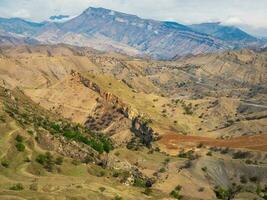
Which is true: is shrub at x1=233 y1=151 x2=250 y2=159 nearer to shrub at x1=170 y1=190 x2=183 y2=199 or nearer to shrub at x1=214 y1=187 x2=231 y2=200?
shrub at x1=214 y1=187 x2=231 y2=200

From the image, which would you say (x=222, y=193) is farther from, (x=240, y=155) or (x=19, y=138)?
(x=19, y=138)

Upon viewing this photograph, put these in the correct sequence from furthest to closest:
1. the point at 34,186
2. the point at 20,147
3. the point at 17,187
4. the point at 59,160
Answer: the point at 59,160 → the point at 20,147 → the point at 34,186 → the point at 17,187

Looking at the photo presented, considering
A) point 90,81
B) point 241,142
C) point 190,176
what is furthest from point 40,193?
point 90,81

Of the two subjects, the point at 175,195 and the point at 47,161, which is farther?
the point at 175,195

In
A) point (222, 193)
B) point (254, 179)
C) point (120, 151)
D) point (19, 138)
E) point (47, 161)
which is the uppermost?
point (19, 138)

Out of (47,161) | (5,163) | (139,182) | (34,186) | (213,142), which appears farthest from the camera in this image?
(213,142)

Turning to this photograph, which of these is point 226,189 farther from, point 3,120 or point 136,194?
point 3,120

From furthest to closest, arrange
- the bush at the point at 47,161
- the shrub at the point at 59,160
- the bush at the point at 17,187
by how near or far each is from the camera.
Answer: the shrub at the point at 59,160
the bush at the point at 47,161
the bush at the point at 17,187

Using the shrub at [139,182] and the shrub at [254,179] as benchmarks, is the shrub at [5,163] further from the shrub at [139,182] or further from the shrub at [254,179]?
the shrub at [254,179]

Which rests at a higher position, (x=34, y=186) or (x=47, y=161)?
(x=47, y=161)

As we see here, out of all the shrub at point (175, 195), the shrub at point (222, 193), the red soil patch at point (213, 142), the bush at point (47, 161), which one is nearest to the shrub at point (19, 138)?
the bush at point (47, 161)

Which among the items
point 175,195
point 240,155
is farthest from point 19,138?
point 240,155
